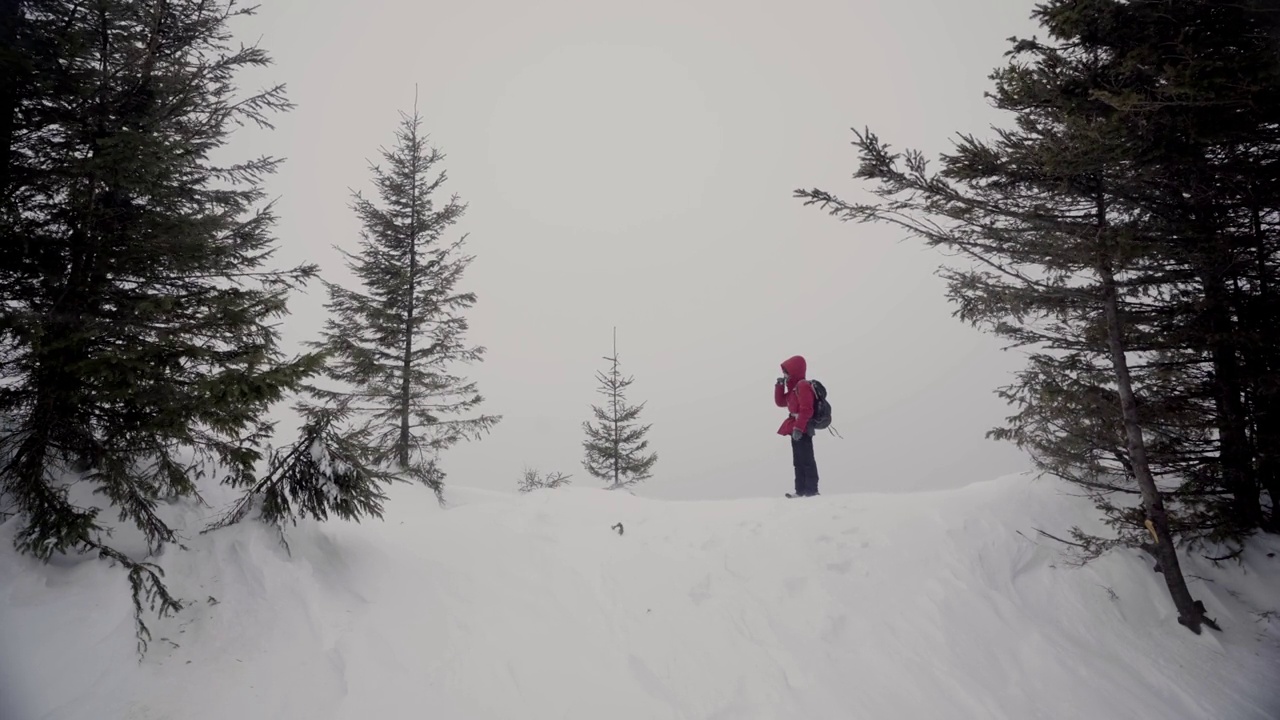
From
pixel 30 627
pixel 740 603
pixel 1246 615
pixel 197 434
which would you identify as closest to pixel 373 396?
pixel 197 434

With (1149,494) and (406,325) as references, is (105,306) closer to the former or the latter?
(406,325)

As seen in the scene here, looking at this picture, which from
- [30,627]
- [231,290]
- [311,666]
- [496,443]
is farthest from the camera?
[496,443]

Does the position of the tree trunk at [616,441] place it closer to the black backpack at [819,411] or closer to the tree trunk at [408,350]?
the tree trunk at [408,350]

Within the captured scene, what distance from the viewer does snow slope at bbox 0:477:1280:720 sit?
12.3ft

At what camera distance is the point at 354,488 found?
16.4ft

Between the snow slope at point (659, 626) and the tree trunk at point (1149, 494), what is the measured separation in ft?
0.71

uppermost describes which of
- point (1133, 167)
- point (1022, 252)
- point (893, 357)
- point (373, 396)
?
point (893, 357)

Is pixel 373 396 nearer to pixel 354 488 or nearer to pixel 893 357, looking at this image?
pixel 354 488

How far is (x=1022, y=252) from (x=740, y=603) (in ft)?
18.2

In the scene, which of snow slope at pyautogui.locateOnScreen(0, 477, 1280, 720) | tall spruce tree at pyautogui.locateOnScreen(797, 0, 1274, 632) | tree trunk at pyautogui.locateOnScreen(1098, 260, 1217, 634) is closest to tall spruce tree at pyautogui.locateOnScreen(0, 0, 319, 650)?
snow slope at pyautogui.locateOnScreen(0, 477, 1280, 720)

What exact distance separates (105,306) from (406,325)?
921 cm

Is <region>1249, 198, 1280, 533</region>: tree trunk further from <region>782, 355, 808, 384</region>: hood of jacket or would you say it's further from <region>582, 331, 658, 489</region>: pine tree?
<region>582, 331, 658, 489</region>: pine tree

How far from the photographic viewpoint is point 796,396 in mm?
9805

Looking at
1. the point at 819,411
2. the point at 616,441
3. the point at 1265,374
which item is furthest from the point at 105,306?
the point at 616,441
